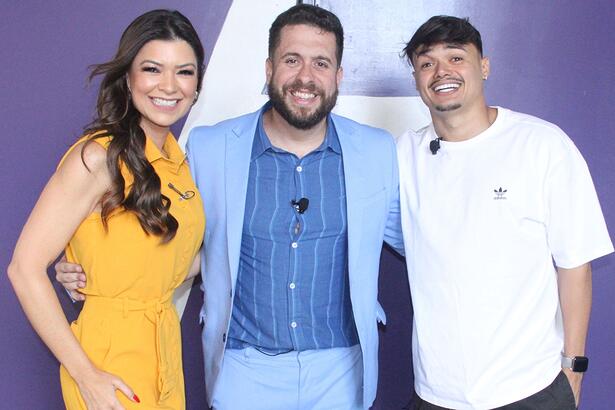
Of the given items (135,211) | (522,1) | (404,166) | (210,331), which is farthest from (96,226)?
(522,1)

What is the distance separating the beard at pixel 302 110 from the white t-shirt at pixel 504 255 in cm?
43

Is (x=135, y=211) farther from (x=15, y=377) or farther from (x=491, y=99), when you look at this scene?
(x=491, y=99)

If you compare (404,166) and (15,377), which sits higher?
(404,166)

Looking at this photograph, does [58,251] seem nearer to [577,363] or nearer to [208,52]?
[208,52]

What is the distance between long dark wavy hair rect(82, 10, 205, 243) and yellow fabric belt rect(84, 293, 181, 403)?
20 centimetres

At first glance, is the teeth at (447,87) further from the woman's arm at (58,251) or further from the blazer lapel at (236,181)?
the woman's arm at (58,251)

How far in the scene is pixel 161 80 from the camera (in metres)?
1.96

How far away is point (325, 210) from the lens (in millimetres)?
2174

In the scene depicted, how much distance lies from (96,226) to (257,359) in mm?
694

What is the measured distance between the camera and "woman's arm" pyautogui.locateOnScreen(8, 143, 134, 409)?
1.74 meters

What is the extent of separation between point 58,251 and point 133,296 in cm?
24

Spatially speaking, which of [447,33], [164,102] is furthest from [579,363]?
[164,102]

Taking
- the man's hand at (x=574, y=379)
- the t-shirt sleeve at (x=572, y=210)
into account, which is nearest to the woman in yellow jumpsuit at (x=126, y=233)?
the t-shirt sleeve at (x=572, y=210)

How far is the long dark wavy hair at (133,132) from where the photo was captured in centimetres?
182
